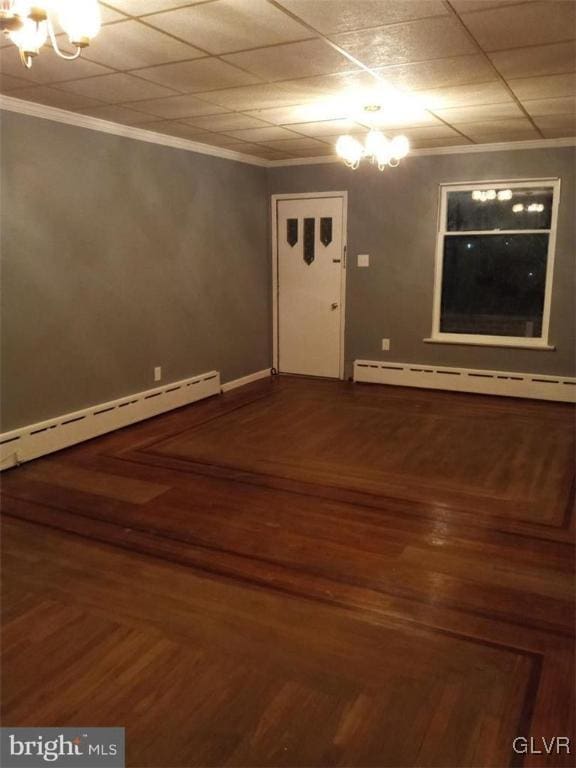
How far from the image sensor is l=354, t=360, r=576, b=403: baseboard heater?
5742mm

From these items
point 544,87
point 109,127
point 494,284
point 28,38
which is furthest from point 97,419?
point 494,284

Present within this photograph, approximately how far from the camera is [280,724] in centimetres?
187

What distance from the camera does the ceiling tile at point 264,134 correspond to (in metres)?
4.78

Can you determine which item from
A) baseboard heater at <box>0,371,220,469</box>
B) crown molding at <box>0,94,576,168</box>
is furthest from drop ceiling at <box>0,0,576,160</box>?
baseboard heater at <box>0,371,220,469</box>

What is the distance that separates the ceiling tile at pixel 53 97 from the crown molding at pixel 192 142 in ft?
0.24

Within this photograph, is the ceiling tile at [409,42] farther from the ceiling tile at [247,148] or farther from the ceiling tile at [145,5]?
the ceiling tile at [247,148]

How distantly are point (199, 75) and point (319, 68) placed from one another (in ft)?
2.25

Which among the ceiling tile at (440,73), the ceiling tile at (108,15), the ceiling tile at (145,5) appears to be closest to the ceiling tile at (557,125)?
the ceiling tile at (440,73)

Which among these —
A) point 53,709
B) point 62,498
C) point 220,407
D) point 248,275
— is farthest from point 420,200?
point 53,709

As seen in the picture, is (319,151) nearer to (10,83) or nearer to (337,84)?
(337,84)

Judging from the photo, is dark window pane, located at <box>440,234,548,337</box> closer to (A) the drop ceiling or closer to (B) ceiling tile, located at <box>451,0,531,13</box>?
(A) the drop ceiling

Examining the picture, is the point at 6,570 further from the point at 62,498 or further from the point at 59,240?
the point at 59,240

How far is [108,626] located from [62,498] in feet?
4.59

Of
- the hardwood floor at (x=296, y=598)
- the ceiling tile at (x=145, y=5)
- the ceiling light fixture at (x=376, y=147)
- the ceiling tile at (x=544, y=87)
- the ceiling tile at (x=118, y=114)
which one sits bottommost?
the hardwood floor at (x=296, y=598)
